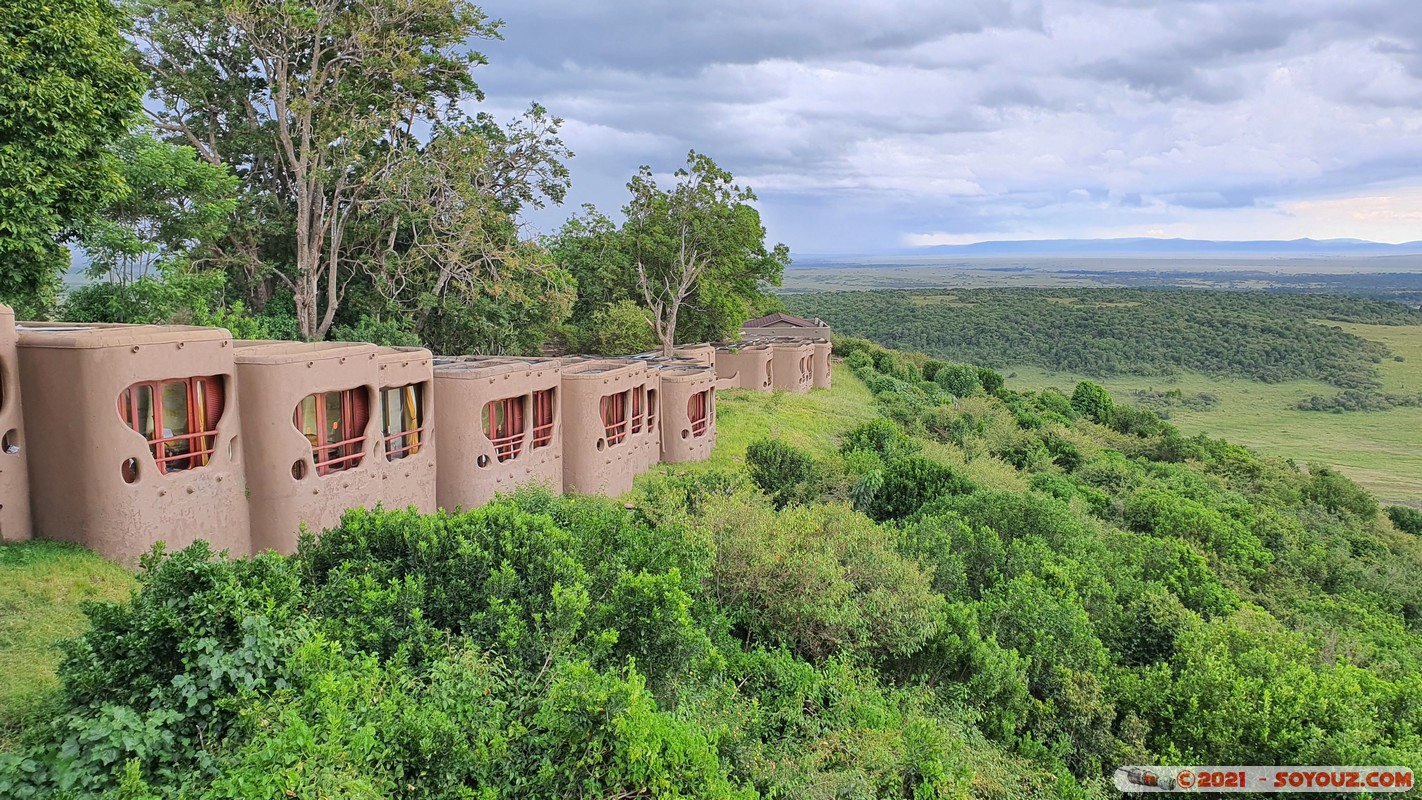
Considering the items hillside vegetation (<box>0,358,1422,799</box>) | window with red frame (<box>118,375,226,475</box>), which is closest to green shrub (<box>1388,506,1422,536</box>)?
hillside vegetation (<box>0,358,1422,799</box>)

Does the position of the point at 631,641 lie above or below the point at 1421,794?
above

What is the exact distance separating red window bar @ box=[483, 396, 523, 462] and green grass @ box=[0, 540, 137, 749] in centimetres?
828

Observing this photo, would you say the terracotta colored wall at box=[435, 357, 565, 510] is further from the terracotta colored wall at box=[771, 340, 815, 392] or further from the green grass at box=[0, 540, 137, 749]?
the terracotta colored wall at box=[771, 340, 815, 392]

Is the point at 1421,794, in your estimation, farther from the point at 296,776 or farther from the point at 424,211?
the point at 424,211

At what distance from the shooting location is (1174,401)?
8425 cm

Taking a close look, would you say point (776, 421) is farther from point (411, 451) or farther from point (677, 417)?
point (411, 451)

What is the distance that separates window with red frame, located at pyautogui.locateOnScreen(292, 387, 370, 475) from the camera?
643 inches

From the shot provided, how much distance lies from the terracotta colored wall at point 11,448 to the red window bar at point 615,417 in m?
12.9

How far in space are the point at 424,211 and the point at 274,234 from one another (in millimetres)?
6229

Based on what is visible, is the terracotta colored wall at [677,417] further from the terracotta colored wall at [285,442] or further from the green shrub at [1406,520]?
the green shrub at [1406,520]

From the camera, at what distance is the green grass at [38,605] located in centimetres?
987

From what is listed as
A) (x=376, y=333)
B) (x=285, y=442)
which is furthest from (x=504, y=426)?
(x=376, y=333)

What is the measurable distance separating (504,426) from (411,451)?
2.75 m

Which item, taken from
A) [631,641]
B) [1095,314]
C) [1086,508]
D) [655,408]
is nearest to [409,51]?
[655,408]
